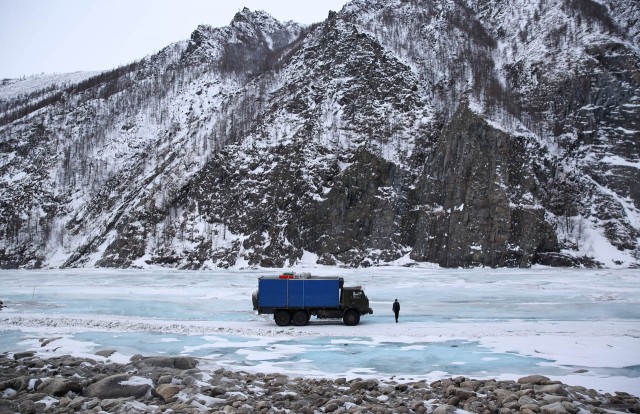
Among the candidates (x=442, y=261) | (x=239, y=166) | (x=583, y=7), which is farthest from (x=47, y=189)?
(x=583, y=7)

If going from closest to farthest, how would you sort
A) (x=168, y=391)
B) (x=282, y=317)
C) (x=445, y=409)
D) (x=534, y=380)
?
(x=445, y=409)
(x=168, y=391)
(x=534, y=380)
(x=282, y=317)

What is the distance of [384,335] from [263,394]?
10354mm

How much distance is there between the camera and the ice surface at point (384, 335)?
617 inches

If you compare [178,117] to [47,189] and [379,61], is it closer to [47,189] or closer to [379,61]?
[47,189]

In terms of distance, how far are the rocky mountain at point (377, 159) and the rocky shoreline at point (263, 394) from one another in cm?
6845

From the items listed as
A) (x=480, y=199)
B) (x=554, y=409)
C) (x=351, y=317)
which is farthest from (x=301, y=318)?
(x=480, y=199)

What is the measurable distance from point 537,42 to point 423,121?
3896cm

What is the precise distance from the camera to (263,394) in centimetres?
1199

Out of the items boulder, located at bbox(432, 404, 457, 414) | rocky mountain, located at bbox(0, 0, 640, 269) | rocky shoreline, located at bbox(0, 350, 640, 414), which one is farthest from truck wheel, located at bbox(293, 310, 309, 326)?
rocky mountain, located at bbox(0, 0, 640, 269)

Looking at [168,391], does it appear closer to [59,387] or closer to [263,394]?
[263,394]

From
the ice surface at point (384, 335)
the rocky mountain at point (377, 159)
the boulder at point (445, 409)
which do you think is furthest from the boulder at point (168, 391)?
the rocky mountain at point (377, 159)

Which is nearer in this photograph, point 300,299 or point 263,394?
point 263,394

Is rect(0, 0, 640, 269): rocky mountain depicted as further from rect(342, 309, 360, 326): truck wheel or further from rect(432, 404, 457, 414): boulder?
rect(432, 404, 457, 414): boulder

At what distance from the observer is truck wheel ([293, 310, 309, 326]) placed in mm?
24531
